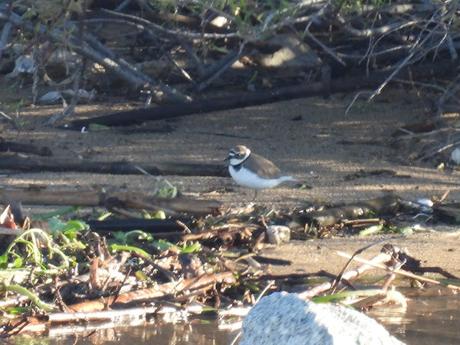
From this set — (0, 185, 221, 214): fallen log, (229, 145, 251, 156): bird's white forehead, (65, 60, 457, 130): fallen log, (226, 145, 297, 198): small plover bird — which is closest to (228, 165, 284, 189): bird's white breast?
(226, 145, 297, 198): small plover bird

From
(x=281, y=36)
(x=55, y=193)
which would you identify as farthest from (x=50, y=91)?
(x=55, y=193)

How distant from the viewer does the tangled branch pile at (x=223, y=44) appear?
8602 mm

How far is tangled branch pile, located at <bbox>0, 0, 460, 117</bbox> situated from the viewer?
28.2ft

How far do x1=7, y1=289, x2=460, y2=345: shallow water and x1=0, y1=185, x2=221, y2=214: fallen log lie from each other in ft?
4.90

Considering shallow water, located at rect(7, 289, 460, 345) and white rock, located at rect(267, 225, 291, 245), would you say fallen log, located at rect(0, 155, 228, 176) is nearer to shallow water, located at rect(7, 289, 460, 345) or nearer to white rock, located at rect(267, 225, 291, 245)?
white rock, located at rect(267, 225, 291, 245)

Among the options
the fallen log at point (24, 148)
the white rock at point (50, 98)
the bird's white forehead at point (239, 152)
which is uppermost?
the white rock at point (50, 98)

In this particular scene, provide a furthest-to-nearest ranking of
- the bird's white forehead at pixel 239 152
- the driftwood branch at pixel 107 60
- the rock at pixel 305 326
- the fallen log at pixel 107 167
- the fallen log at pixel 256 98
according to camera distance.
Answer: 1. the fallen log at pixel 256 98
2. the driftwood branch at pixel 107 60
3. the fallen log at pixel 107 167
4. the bird's white forehead at pixel 239 152
5. the rock at pixel 305 326

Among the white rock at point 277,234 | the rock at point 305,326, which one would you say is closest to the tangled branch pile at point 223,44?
the white rock at point 277,234

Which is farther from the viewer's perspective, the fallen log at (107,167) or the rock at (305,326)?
the fallen log at (107,167)

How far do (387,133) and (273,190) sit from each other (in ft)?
6.58

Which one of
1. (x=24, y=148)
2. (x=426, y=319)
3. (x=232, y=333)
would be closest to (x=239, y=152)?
(x=24, y=148)

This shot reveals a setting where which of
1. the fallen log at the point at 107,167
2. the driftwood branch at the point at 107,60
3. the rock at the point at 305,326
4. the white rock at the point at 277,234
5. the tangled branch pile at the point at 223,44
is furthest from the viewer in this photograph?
the driftwood branch at the point at 107,60

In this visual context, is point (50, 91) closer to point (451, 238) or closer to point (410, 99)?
point (410, 99)

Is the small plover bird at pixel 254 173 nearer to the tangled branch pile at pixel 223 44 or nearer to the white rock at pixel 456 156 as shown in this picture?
the tangled branch pile at pixel 223 44
